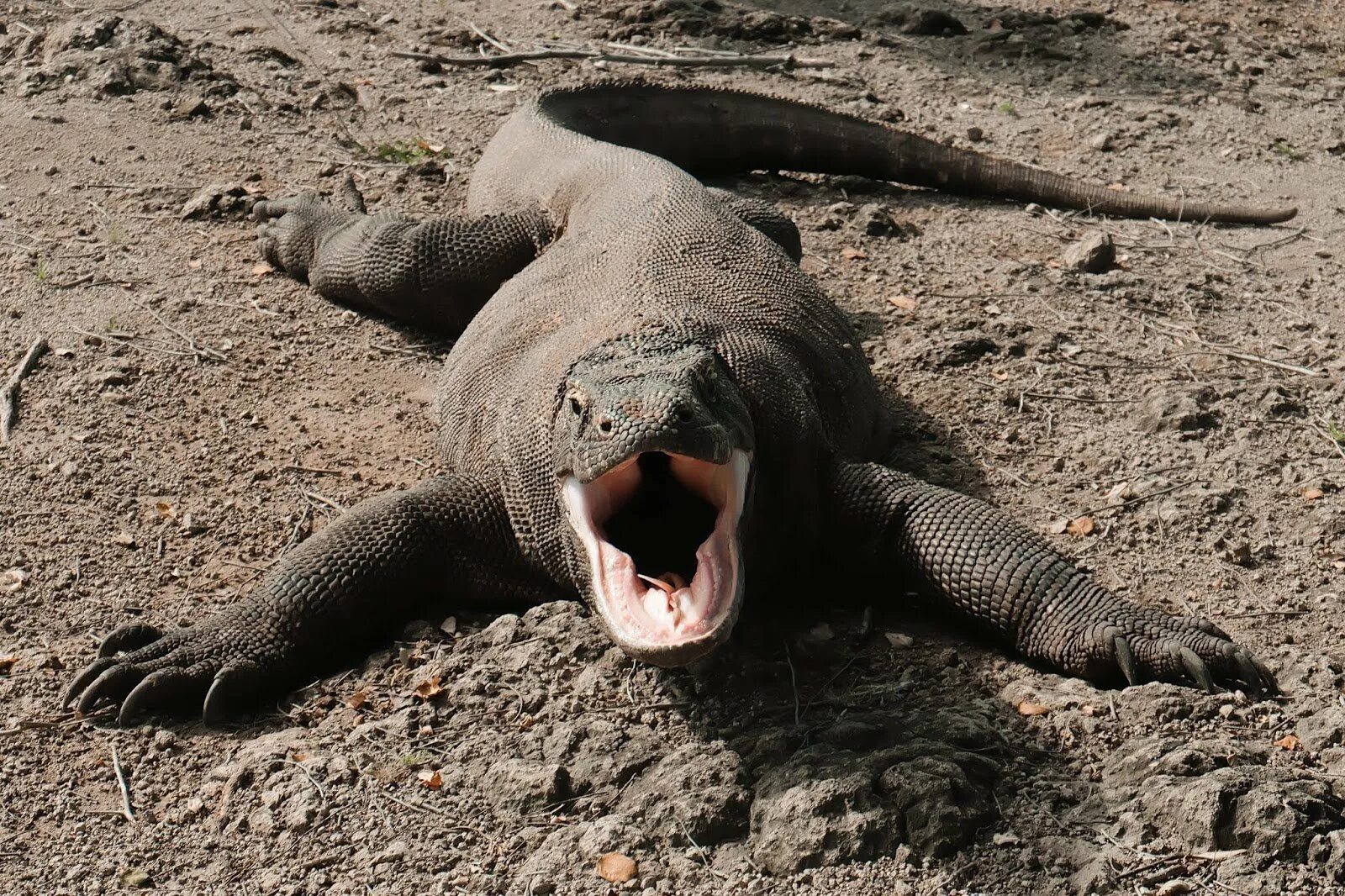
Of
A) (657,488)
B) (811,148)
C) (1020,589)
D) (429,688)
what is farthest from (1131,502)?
(811,148)

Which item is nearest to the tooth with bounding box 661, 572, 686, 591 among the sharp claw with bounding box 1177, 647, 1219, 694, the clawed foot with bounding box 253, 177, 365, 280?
the sharp claw with bounding box 1177, 647, 1219, 694

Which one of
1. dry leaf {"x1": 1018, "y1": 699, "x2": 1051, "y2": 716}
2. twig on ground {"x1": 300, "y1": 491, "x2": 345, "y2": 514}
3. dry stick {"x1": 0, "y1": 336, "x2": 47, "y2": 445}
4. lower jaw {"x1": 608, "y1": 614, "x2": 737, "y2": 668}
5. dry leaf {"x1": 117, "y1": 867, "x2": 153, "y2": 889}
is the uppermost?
lower jaw {"x1": 608, "y1": 614, "x2": 737, "y2": 668}

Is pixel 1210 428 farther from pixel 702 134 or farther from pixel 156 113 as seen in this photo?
pixel 156 113

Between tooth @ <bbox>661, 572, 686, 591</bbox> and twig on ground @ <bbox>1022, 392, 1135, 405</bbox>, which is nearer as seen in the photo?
tooth @ <bbox>661, 572, 686, 591</bbox>

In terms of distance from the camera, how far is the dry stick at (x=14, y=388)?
4934mm

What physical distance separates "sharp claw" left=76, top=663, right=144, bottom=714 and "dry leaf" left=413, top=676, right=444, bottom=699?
0.69 metres

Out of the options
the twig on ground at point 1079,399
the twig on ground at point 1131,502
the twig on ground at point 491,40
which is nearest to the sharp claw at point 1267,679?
the twig on ground at point 1131,502

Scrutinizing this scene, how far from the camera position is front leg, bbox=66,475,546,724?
3715 millimetres

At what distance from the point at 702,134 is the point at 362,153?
1.64 meters

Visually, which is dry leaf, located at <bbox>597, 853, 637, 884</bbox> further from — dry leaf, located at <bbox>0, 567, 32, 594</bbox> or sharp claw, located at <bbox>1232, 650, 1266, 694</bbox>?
dry leaf, located at <bbox>0, 567, 32, 594</bbox>

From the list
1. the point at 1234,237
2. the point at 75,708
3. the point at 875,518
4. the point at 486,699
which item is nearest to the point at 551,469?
the point at 486,699

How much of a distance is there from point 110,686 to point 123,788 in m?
0.34

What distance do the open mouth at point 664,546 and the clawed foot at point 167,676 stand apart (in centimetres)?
93

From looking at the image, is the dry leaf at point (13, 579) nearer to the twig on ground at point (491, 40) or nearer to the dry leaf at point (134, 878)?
the dry leaf at point (134, 878)
